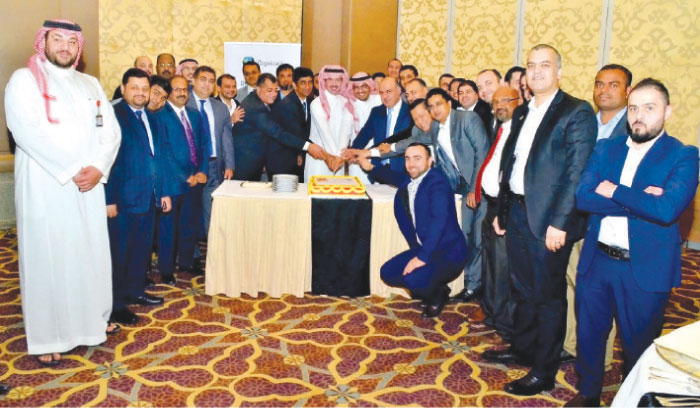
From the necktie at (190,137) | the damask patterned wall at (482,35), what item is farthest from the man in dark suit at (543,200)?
the damask patterned wall at (482,35)

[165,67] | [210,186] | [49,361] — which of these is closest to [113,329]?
[49,361]

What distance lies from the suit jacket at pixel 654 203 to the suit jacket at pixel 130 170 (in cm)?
265

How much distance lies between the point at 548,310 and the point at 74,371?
2500 mm

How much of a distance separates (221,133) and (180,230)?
3.13 feet

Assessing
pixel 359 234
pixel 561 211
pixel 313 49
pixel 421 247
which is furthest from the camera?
pixel 313 49

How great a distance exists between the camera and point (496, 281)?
372 cm

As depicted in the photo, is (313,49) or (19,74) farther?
(313,49)

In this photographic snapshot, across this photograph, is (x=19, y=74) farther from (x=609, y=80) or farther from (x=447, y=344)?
(x=609, y=80)

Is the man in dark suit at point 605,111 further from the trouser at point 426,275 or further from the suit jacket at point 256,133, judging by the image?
the suit jacket at point 256,133

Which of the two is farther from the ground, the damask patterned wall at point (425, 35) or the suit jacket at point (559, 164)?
the damask patterned wall at point (425, 35)

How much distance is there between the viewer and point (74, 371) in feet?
10.1

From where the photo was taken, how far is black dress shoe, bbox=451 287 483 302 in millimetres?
4328

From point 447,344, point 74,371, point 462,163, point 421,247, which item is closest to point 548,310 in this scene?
point 447,344

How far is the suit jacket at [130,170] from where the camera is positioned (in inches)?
143
